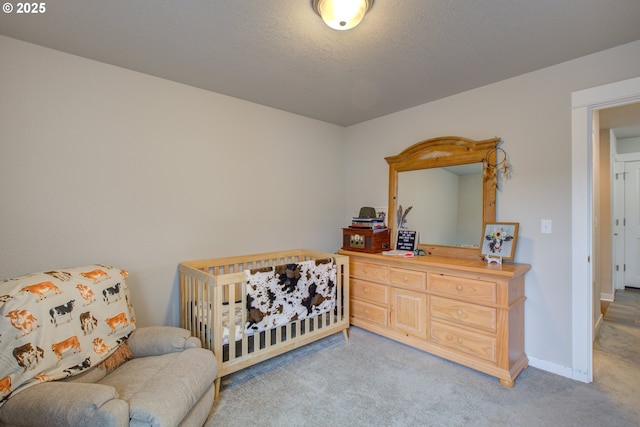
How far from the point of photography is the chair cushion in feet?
4.13

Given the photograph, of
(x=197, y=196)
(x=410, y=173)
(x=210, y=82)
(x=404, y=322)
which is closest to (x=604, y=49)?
(x=410, y=173)

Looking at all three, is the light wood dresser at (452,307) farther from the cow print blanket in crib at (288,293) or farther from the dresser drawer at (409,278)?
the cow print blanket in crib at (288,293)

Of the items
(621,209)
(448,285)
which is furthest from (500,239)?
(621,209)

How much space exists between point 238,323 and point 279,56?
77.7 inches

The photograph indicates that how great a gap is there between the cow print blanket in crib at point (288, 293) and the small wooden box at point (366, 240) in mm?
539

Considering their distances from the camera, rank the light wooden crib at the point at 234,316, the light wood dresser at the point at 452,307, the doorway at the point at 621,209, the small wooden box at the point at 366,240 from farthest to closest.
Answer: the doorway at the point at 621,209 → the small wooden box at the point at 366,240 → the light wood dresser at the point at 452,307 → the light wooden crib at the point at 234,316

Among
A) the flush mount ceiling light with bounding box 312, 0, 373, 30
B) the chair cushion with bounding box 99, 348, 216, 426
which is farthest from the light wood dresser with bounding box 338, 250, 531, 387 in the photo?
the flush mount ceiling light with bounding box 312, 0, 373, 30

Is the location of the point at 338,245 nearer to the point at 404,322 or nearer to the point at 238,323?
the point at 404,322

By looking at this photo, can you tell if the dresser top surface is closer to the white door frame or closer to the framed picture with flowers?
the framed picture with flowers

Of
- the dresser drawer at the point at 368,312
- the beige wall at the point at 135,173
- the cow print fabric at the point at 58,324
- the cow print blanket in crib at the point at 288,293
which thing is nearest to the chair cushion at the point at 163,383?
the cow print fabric at the point at 58,324

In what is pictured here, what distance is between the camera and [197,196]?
2576 millimetres

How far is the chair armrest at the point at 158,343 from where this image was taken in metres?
1.82

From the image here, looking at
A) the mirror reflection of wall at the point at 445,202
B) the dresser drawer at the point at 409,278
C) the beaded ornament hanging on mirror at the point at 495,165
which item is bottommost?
the dresser drawer at the point at 409,278

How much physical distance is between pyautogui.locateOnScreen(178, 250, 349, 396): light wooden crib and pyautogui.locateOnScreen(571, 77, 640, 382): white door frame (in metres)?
1.72
